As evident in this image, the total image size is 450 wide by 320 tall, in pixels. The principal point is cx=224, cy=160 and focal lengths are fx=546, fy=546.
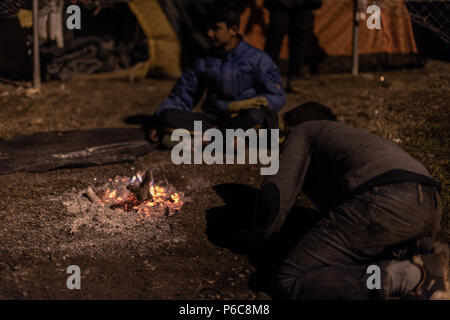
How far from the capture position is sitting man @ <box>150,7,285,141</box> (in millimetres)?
5305

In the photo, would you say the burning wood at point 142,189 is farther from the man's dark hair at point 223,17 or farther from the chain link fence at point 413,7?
the chain link fence at point 413,7

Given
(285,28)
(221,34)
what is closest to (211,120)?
(221,34)

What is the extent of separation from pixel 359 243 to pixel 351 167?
40 cm

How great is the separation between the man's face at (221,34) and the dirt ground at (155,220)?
3.97ft

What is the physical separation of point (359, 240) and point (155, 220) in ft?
5.72

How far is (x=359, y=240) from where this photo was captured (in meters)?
2.81

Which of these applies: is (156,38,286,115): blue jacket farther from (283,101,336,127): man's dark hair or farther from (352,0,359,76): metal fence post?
(352,0,359,76): metal fence post

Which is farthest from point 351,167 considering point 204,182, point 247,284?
point 204,182

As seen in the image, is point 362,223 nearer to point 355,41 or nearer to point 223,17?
point 223,17

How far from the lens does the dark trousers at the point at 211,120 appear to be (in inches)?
207

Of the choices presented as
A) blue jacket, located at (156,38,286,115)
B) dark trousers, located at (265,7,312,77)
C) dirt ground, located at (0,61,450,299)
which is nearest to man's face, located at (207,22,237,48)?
blue jacket, located at (156,38,286,115)

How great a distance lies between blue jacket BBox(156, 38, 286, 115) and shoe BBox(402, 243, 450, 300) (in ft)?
9.86

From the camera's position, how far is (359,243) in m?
2.82
